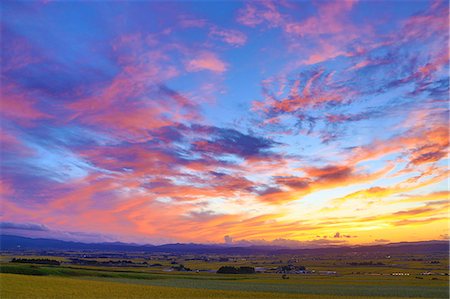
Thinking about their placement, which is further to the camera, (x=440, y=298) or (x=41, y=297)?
(x=440, y=298)

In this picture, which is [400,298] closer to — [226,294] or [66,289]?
[226,294]

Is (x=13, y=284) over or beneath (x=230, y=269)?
over

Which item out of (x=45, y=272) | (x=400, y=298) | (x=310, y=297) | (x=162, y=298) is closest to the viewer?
(x=162, y=298)

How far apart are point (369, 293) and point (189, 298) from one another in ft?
122

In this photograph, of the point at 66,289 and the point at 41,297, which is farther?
the point at 66,289

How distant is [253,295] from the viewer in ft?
193

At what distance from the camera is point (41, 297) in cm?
4556

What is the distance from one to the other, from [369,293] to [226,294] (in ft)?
97.4

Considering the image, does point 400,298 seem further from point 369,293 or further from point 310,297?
point 310,297

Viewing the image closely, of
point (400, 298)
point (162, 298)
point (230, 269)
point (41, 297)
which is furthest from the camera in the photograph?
point (230, 269)

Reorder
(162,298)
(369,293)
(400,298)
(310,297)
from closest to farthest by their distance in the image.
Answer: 1. (162,298)
2. (310,297)
3. (400,298)
4. (369,293)

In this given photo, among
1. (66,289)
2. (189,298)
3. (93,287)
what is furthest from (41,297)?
(189,298)

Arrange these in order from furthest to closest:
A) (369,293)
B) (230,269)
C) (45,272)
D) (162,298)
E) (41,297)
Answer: (230,269) < (45,272) < (369,293) < (162,298) < (41,297)

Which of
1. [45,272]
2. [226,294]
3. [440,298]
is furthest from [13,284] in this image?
[440,298]
